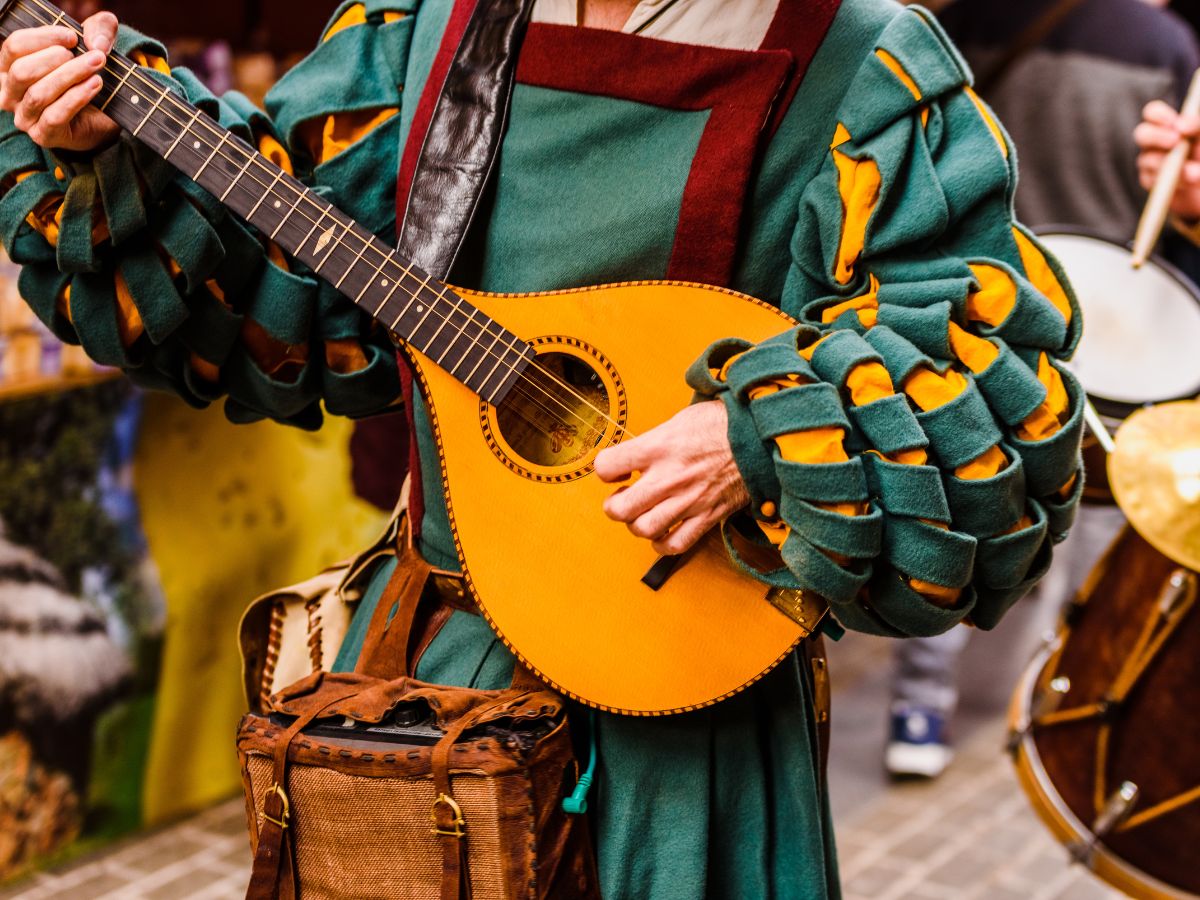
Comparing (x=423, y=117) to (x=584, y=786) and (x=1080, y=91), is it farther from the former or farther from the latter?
(x=1080, y=91)

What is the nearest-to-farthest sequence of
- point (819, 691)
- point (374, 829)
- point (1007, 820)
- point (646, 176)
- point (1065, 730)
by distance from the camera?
point (374, 829) → point (646, 176) → point (819, 691) → point (1065, 730) → point (1007, 820)

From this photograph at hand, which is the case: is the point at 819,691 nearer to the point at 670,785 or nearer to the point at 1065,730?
the point at 670,785

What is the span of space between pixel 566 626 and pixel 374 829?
30 centimetres

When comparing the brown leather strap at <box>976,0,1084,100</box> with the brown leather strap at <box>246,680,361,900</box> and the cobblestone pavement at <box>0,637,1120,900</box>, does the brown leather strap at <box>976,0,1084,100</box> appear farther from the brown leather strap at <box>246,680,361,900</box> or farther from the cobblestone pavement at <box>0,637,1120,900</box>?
the brown leather strap at <box>246,680,361,900</box>

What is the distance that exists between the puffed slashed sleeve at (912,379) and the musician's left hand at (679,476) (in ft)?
0.12

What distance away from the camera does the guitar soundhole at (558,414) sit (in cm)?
156

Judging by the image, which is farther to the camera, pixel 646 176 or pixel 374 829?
pixel 646 176

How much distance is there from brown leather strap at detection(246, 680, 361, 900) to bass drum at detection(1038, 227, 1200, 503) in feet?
5.71

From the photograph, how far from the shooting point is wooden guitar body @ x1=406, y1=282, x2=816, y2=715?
151cm

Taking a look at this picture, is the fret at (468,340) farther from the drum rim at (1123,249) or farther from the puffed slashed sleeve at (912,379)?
the drum rim at (1123,249)

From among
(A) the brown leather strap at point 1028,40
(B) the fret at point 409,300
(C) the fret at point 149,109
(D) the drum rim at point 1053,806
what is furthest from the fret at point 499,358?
(A) the brown leather strap at point 1028,40

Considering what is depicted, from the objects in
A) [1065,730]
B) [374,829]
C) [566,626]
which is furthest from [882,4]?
[1065,730]

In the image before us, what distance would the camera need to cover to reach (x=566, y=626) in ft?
5.02

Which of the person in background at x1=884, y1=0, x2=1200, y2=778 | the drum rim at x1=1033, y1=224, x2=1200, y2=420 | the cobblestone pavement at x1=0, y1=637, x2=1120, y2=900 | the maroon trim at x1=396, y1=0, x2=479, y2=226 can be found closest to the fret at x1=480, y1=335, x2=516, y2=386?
the maroon trim at x1=396, y1=0, x2=479, y2=226
